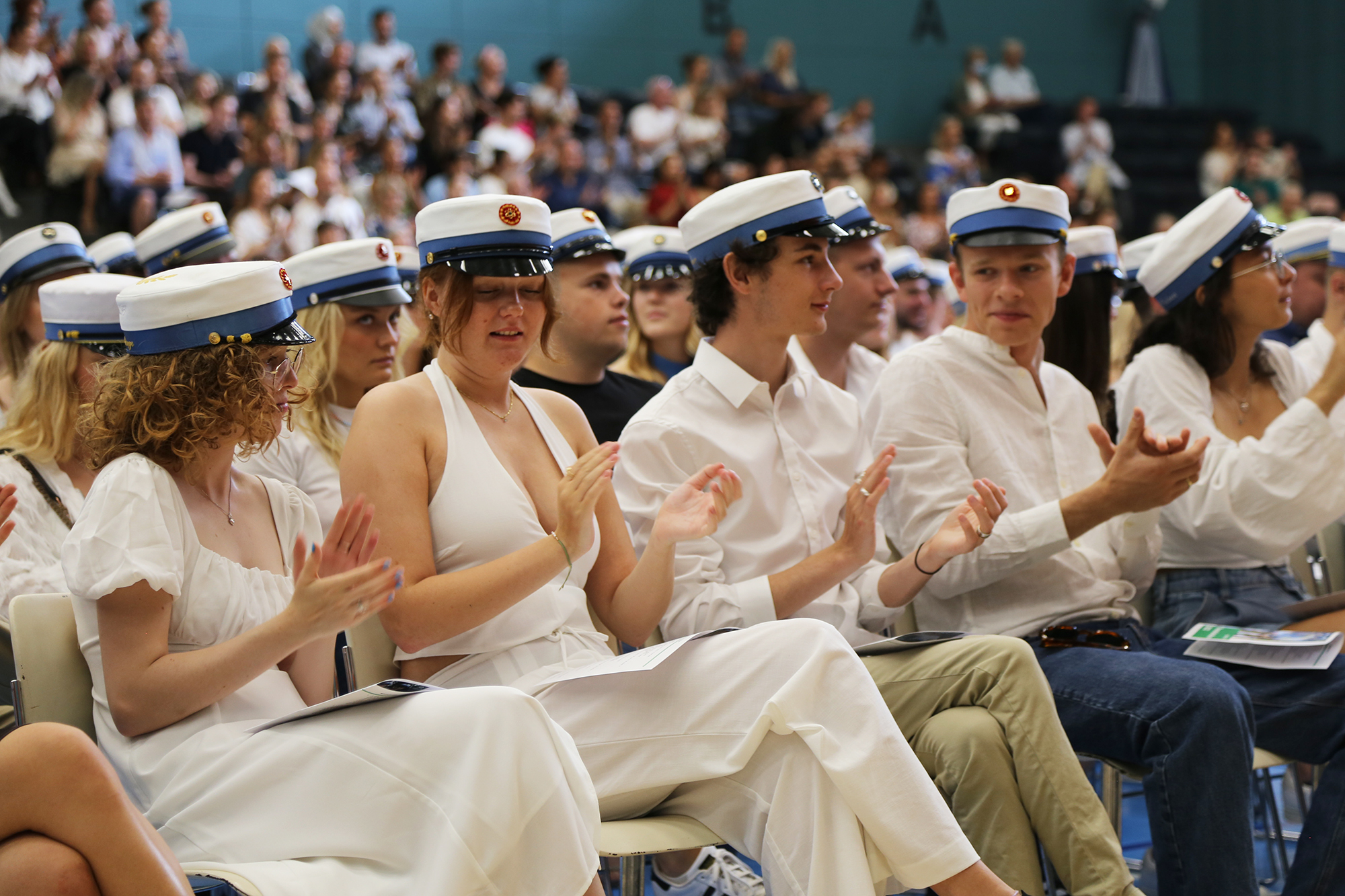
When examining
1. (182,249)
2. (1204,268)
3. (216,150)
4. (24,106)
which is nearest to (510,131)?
(216,150)

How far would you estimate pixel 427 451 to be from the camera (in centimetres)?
246

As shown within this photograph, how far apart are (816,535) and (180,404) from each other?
136 cm

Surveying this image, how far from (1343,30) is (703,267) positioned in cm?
1666

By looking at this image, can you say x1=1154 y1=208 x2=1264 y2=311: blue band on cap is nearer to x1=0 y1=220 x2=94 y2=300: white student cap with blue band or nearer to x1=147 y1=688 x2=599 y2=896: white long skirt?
x1=147 y1=688 x2=599 y2=896: white long skirt

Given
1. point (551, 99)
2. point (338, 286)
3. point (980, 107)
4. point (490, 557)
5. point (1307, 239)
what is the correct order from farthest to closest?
point (980, 107) < point (551, 99) < point (1307, 239) < point (338, 286) < point (490, 557)

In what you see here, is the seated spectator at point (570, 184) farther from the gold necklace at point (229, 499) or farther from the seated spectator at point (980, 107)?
the gold necklace at point (229, 499)

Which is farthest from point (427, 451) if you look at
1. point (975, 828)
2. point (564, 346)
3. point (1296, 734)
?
point (1296, 734)

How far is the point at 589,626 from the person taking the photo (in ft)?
8.57

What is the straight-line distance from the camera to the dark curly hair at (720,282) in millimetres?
2979

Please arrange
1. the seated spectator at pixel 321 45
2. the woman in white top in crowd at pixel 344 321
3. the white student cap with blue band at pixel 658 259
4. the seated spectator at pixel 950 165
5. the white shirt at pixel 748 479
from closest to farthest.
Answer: the white shirt at pixel 748 479 → the woman in white top in crowd at pixel 344 321 → the white student cap with blue band at pixel 658 259 → the seated spectator at pixel 321 45 → the seated spectator at pixel 950 165

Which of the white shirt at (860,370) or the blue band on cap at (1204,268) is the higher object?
the blue band on cap at (1204,268)

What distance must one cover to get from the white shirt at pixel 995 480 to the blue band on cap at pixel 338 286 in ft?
4.42

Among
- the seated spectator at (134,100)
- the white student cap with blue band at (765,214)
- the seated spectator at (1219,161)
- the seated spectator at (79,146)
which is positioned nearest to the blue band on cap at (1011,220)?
the white student cap with blue band at (765,214)

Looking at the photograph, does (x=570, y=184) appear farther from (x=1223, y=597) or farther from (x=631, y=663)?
(x=631, y=663)
